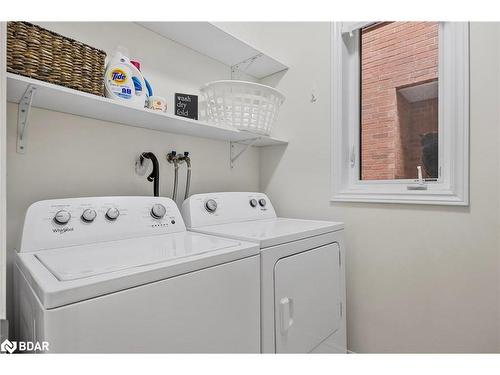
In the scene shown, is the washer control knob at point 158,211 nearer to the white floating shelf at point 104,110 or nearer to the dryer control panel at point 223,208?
the dryer control panel at point 223,208

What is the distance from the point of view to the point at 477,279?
1.42 meters

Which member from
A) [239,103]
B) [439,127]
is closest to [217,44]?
[239,103]

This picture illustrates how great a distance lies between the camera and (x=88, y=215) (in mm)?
1143

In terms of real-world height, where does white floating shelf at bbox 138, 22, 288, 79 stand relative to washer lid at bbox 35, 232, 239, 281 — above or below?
above

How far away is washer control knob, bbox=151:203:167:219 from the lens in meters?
1.34

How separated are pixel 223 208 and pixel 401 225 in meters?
1.02

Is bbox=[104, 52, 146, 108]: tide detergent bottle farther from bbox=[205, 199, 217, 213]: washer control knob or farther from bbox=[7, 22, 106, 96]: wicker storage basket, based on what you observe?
bbox=[205, 199, 217, 213]: washer control knob

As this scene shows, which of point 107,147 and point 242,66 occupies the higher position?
point 242,66

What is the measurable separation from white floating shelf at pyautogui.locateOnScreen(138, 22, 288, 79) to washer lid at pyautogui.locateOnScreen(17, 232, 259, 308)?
1181 mm

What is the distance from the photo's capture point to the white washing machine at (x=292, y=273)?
115 cm

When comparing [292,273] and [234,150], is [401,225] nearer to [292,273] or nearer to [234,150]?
[292,273]

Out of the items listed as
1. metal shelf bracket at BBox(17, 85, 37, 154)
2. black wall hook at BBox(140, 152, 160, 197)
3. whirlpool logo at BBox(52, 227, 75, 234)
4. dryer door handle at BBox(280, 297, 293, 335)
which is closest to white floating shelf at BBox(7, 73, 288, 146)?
metal shelf bracket at BBox(17, 85, 37, 154)

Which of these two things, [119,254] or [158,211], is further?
[158,211]
